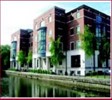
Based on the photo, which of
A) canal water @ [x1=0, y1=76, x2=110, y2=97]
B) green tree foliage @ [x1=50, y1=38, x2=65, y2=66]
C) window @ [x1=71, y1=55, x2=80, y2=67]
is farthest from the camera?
window @ [x1=71, y1=55, x2=80, y2=67]

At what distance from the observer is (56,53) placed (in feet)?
107

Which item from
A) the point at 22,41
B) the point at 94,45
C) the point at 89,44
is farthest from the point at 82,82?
the point at 22,41

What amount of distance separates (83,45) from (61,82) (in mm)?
4713

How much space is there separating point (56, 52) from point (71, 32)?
424cm

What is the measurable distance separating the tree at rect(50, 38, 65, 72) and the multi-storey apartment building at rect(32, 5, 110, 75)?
2.02m

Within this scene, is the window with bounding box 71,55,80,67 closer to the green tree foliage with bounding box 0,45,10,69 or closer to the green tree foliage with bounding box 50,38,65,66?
the green tree foliage with bounding box 50,38,65,66

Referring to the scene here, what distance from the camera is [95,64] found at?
105 feet

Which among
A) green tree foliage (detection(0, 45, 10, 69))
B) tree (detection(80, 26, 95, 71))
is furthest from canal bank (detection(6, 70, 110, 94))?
green tree foliage (detection(0, 45, 10, 69))

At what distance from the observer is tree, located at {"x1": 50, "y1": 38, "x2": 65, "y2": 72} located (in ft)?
106

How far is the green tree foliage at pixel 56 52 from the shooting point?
32.3 metres

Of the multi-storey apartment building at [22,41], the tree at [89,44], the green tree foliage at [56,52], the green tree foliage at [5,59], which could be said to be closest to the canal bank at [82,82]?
the green tree foliage at [56,52]

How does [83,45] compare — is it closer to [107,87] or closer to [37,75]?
[107,87]

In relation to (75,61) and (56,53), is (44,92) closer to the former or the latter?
(56,53)

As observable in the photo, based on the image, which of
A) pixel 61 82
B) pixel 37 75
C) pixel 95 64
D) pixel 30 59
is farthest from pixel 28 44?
pixel 61 82
